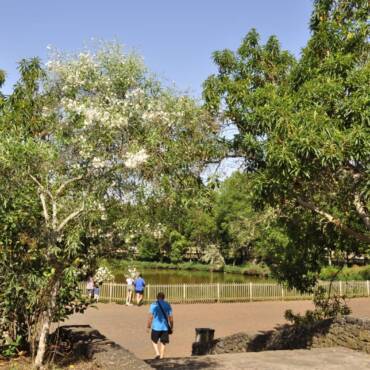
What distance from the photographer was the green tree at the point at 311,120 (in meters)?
7.58

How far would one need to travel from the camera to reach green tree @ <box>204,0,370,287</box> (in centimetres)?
758

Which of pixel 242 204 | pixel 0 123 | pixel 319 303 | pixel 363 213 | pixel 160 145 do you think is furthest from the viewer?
pixel 242 204

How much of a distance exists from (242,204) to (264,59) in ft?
147

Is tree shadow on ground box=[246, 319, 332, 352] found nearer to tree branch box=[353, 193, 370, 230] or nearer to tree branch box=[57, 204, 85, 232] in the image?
tree branch box=[353, 193, 370, 230]

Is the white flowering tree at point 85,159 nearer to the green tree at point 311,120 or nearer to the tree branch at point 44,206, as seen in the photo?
the tree branch at point 44,206

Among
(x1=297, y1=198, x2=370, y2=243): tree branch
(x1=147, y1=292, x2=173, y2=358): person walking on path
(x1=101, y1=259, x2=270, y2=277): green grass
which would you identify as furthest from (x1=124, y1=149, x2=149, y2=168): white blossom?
(x1=101, y1=259, x2=270, y2=277): green grass

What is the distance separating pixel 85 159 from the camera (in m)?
6.53

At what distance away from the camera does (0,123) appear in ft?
24.5

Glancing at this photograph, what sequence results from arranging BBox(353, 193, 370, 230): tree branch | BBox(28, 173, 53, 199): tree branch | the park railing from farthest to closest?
the park railing, BBox(353, 193, 370, 230): tree branch, BBox(28, 173, 53, 199): tree branch

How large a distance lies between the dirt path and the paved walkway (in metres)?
3.51

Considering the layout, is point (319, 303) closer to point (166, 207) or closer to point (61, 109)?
point (166, 207)

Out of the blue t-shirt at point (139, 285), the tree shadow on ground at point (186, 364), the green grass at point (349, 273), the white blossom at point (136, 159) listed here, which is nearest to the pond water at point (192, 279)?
the green grass at point (349, 273)

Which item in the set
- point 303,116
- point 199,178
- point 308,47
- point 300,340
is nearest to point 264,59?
point 308,47

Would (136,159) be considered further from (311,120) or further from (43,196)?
(311,120)
